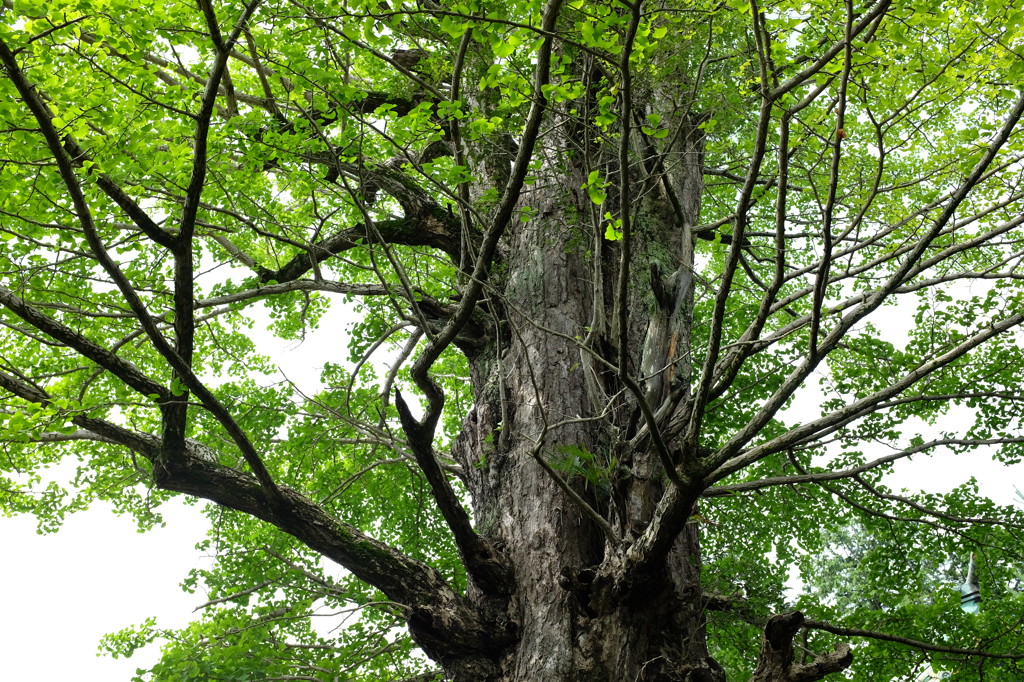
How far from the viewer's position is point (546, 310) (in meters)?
5.62

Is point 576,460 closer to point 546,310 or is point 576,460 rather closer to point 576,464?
point 576,464

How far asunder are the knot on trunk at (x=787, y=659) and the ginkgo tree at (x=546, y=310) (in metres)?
0.02

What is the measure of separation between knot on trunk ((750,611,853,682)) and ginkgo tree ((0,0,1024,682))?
2 cm

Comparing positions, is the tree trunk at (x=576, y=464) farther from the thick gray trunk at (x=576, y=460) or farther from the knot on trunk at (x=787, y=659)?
the knot on trunk at (x=787, y=659)

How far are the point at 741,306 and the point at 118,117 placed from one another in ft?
18.7

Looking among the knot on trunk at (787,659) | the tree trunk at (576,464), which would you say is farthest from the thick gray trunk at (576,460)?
the knot on trunk at (787,659)

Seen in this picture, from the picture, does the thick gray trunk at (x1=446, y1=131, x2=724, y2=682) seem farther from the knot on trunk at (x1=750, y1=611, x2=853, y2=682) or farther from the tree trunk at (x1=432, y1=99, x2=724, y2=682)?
the knot on trunk at (x1=750, y1=611, x2=853, y2=682)

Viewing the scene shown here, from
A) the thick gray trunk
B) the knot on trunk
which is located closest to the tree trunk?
the thick gray trunk

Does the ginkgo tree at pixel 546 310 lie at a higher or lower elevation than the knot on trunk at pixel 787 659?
higher

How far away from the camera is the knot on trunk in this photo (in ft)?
11.8

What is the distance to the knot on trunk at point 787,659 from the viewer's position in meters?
3.59

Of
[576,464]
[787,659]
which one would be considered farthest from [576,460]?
[787,659]

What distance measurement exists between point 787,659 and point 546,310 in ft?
9.04

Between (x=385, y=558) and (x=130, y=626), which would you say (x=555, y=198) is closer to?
(x=385, y=558)
